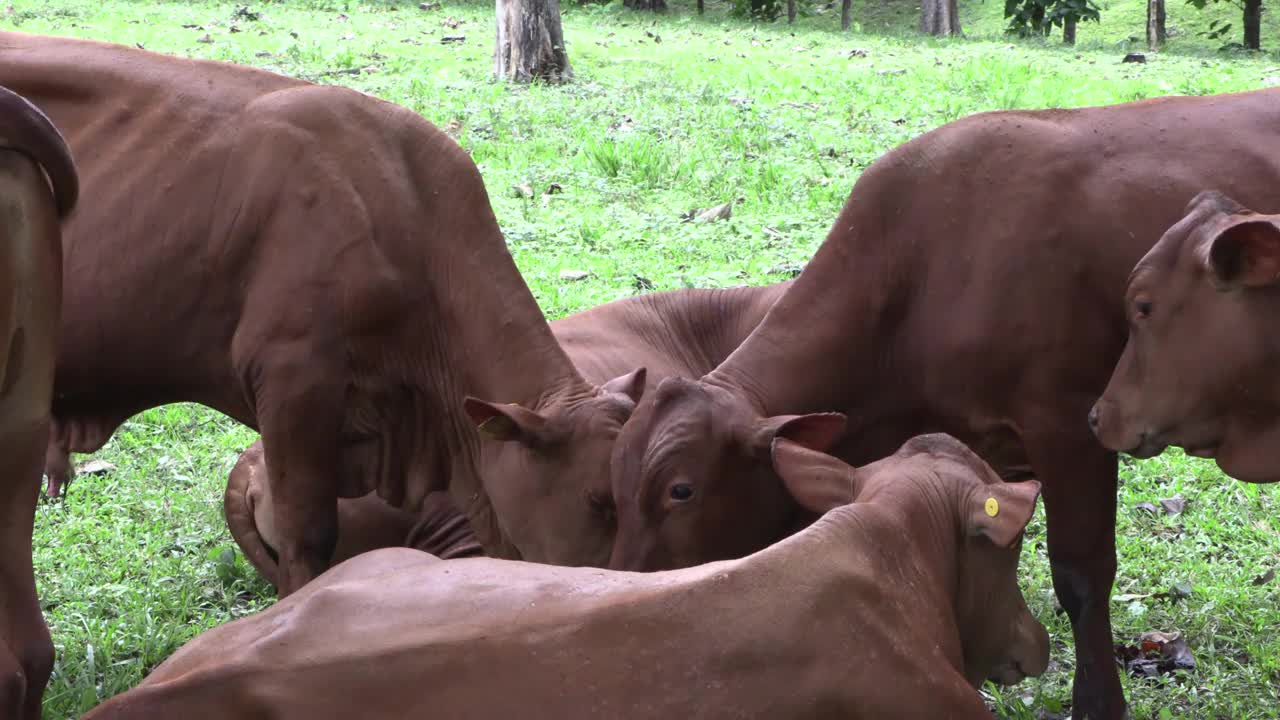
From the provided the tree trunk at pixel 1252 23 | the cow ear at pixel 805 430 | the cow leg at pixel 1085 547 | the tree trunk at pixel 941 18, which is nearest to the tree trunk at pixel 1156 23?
the tree trunk at pixel 1252 23

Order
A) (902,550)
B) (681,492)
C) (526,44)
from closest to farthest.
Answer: (902,550), (681,492), (526,44)

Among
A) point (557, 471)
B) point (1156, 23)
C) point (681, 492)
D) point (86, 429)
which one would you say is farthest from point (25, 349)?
point (1156, 23)

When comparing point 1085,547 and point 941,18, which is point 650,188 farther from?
point 941,18

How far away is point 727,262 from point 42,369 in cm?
545

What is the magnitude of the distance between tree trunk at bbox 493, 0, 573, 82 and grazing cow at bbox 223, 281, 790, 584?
768cm

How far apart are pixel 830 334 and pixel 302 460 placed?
67.8 inches

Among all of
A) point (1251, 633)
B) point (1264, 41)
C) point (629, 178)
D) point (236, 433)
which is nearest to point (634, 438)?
point (1251, 633)

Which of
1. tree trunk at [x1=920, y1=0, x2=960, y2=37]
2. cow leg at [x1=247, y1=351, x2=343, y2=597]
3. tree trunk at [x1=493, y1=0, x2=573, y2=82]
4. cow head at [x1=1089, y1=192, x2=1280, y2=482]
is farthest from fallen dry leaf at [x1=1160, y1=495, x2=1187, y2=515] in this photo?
tree trunk at [x1=920, y1=0, x2=960, y2=37]

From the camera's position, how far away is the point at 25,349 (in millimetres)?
3570

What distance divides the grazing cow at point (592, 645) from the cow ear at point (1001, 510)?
29cm

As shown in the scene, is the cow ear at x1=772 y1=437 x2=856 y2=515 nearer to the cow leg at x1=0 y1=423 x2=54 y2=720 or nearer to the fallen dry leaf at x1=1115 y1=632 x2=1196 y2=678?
the fallen dry leaf at x1=1115 y1=632 x2=1196 y2=678

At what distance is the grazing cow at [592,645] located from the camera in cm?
286

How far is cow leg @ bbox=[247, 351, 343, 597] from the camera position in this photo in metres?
4.64

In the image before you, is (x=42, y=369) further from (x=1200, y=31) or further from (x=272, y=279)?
(x=1200, y=31)
